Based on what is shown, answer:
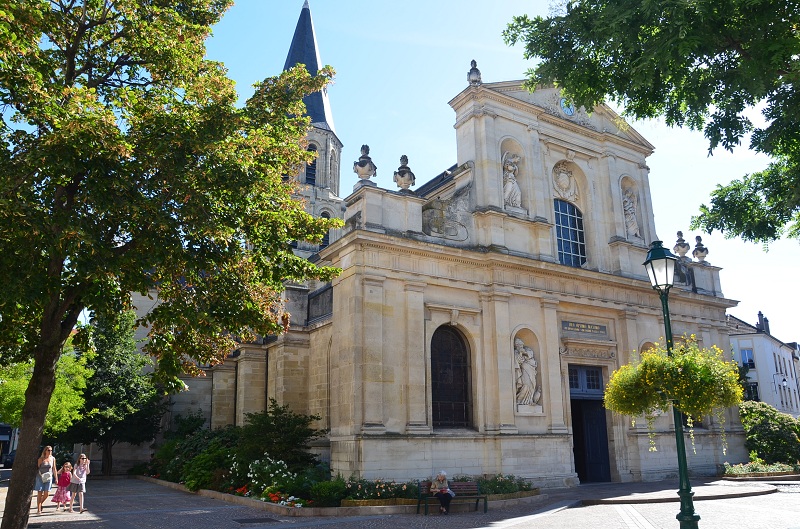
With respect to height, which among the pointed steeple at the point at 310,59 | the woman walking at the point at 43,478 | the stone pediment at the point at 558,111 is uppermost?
the pointed steeple at the point at 310,59

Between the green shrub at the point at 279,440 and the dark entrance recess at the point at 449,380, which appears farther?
the dark entrance recess at the point at 449,380

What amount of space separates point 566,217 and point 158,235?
59.0 ft

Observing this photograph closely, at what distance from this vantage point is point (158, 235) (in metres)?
10.1

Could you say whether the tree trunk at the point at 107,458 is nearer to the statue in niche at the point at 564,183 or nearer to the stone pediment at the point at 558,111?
the stone pediment at the point at 558,111

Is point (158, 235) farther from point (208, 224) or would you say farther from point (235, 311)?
point (235, 311)

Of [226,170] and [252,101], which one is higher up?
[252,101]

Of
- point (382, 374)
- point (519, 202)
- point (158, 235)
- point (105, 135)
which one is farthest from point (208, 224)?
point (519, 202)

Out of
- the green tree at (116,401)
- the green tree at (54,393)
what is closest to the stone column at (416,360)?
the green tree at (54,393)

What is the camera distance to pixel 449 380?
770 inches

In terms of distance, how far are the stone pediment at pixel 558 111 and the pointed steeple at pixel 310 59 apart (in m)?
23.4

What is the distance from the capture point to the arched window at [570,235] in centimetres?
2423

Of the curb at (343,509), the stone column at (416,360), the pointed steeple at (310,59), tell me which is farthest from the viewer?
the pointed steeple at (310,59)

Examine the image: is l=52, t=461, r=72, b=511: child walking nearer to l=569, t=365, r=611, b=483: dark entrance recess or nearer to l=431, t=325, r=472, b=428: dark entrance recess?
l=431, t=325, r=472, b=428: dark entrance recess

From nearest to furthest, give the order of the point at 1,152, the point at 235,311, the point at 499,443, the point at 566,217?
the point at 1,152, the point at 235,311, the point at 499,443, the point at 566,217
